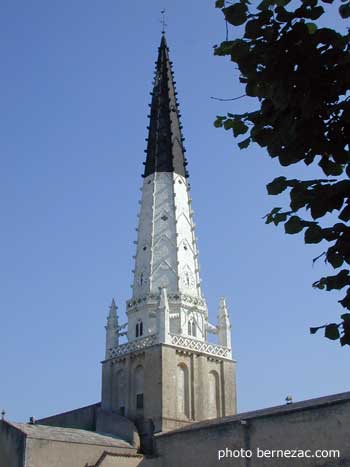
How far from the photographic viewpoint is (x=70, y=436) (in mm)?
34344

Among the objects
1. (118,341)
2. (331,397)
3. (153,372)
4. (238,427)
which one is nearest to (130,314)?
Result: (118,341)

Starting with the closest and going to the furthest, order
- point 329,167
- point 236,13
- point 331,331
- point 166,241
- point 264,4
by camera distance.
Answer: point 264,4
point 236,13
point 329,167
point 331,331
point 166,241

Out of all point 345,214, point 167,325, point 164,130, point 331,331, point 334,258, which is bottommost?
point 331,331

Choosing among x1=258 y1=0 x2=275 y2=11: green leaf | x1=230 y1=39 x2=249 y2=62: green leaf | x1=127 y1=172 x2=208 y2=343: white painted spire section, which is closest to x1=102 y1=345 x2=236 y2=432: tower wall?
x1=127 y1=172 x2=208 y2=343: white painted spire section

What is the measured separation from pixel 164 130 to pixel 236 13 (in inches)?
1536

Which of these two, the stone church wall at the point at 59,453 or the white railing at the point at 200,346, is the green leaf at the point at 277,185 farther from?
the white railing at the point at 200,346

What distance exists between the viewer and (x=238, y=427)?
30.0 meters

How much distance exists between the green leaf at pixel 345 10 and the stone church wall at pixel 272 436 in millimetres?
21965

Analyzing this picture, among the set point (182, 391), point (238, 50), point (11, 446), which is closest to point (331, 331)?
point (238, 50)

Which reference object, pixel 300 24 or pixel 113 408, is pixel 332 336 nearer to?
pixel 300 24

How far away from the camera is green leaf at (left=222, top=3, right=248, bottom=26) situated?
6477mm

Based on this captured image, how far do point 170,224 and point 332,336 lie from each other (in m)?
35.7

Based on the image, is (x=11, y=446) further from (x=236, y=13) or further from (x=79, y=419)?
(x=236, y=13)

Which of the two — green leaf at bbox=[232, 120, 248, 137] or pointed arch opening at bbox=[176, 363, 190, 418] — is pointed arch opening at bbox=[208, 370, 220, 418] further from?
green leaf at bbox=[232, 120, 248, 137]
